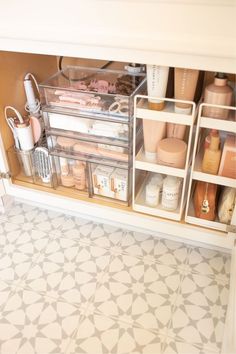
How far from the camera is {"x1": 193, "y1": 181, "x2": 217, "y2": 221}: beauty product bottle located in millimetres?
983

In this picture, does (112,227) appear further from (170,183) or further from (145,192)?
(170,183)

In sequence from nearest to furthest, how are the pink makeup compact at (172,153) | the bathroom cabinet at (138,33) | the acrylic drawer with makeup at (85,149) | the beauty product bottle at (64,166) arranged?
the bathroom cabinet at (138,33)
the pink makeup compact at (172,153)
the acrylic drawer with makeup at (85,149)
the beauty product bottle at (64,166)

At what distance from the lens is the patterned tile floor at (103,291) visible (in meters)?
0.82

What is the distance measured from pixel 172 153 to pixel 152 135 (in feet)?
0.28

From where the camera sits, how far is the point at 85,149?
1064 mm

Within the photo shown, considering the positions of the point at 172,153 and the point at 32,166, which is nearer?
the point at 172,153

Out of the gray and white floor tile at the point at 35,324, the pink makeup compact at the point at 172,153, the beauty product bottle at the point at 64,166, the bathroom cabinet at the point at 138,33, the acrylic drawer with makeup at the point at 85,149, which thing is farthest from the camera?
the beauty product bottle at the point at 64,166

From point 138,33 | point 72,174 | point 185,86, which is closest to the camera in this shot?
point 138,33

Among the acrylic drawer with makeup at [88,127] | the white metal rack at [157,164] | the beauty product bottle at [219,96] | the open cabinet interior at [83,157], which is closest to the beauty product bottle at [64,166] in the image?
the open cabinet interior at [83,157]

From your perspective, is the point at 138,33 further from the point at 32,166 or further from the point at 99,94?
the point at 32,166

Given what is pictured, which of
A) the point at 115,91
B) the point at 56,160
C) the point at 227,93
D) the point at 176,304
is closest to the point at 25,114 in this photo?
the point at 56,160

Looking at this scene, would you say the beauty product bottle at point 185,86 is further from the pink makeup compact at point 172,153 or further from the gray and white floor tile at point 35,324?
the gray and white floor tile at point 35,324

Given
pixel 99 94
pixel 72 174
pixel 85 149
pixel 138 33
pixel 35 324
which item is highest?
pixel 138 33

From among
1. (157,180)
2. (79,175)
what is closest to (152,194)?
(157,180)
